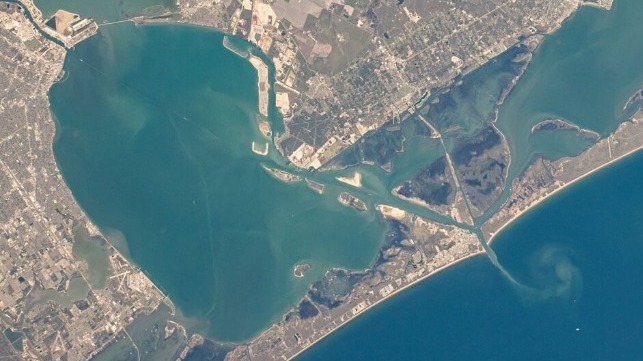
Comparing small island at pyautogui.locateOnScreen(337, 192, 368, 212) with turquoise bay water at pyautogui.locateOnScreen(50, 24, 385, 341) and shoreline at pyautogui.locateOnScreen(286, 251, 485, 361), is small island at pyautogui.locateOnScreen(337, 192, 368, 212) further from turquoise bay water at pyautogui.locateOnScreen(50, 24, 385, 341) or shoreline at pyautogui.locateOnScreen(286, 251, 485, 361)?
shoreline at pyautogui.locateOnScreen(286, 251, 485, 361)

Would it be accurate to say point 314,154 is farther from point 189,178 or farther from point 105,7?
point 105,7

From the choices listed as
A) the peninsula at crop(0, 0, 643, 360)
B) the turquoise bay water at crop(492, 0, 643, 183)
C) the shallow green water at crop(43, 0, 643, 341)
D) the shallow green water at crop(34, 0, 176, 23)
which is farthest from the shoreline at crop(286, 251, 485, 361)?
the shallow green water at crop(34, 0, 176, 23)

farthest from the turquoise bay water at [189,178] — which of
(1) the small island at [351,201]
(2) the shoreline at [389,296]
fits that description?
(2) the shoreline at [389,296]

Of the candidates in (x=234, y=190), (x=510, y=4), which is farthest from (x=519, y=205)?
(x=234, y=190)

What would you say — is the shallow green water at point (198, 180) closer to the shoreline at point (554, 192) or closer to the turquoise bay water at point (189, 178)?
the turquoise bay water at point (189, 178)

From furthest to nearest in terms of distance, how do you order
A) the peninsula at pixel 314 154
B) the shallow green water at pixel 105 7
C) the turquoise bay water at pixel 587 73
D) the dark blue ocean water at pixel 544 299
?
the turquoise bay water at pixel 587 73
the dark blue ocean water at pixel 544 299
the shallow green water at pixel 105 7
the peninsula at pixel 314 154

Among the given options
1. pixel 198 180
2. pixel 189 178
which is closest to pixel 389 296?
pixel 198 180

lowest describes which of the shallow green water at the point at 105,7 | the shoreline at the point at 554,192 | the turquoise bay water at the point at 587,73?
the shallow green water at the point at 105,7
